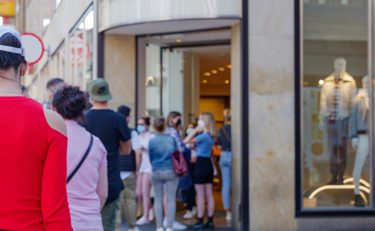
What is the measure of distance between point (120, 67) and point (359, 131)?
429cm

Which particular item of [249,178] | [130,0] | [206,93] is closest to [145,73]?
[130,0]

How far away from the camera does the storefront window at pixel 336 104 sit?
10695 millimetres

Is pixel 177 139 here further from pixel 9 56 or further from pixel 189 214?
pixel 9 56

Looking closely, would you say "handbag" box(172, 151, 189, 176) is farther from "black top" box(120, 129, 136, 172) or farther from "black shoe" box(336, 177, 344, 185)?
"black shoe" box(336, 177, 344, 185)

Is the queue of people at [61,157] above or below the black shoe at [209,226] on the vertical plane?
above

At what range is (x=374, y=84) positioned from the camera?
1066cm

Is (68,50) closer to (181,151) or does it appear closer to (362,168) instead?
(181,151)

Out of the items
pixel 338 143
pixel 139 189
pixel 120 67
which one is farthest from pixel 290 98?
pixel 120 67

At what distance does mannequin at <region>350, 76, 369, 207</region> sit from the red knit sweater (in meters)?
8.69

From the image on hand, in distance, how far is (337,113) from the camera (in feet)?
36.2

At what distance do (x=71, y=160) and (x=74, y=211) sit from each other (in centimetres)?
33

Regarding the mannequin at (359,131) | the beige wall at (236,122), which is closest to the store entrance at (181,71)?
the beige wall at (236,122)

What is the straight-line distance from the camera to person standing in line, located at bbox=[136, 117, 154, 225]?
11.4m

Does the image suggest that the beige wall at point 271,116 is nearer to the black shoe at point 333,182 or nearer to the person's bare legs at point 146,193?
the black shoe at point 333,182
